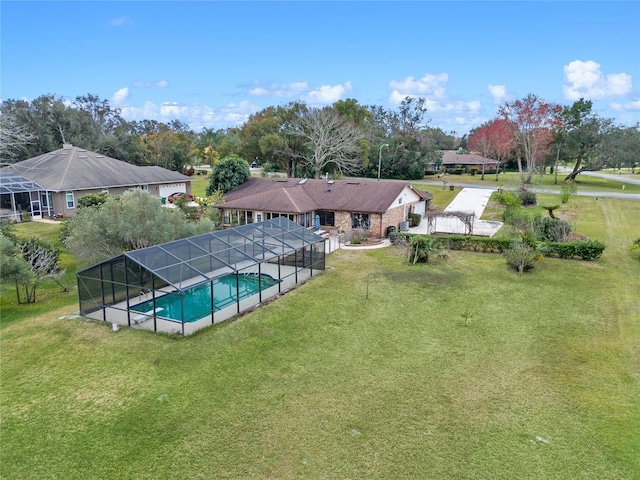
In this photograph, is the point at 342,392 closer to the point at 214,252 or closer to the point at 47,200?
the point at 214,252

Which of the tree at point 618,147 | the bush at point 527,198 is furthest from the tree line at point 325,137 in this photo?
the bush at point 527,198

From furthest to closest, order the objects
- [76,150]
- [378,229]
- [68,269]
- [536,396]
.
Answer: [76,150] < [378,229] < [68,269] < [536,396]

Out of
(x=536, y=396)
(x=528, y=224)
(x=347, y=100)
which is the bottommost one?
(x=536, y=396)

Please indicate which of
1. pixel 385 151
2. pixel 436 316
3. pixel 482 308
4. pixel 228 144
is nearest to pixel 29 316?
pixel 436 316

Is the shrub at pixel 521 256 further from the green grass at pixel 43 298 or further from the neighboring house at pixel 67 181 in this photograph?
the neighboring house at pixel 67 181

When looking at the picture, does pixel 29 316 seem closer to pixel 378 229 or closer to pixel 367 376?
pixel 367 376

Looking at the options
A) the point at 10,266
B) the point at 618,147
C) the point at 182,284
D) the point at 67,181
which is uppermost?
the point at 618,147

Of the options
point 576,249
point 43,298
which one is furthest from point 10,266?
point 576,249

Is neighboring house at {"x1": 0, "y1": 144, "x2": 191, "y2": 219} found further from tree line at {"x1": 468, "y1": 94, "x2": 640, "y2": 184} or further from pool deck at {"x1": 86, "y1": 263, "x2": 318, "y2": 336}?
tree line at {"x1": 468, "y1": 94, "x2": 640, "y2": 184}
